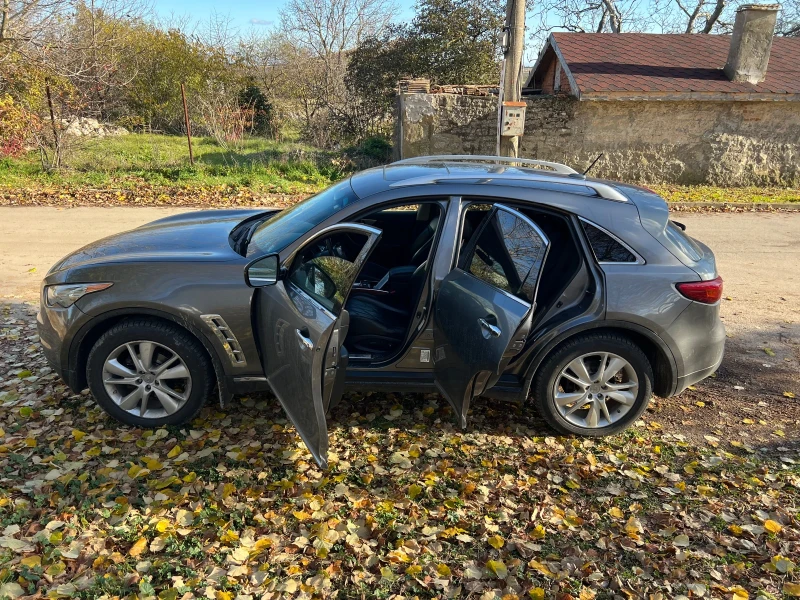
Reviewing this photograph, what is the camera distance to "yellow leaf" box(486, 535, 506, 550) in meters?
2.89

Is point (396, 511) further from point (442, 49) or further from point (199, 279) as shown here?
point (442, 49)

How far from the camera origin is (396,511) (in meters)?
3.12

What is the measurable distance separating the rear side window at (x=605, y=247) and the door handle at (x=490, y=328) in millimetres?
1014

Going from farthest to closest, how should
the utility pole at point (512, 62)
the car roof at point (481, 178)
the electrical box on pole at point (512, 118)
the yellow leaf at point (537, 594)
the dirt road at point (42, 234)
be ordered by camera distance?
1. the electrical box on pole at point (512, 118)
2. the utility pole at point (512, 62)
3. the dirt road at point (42, 234)
4. the car roof at point (481, 178)
5. the yellow leaf at point (537, 594)

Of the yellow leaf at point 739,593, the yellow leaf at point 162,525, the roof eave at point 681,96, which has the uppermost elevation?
the roof eave at point 681,96

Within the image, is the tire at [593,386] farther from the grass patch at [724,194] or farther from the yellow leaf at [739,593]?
the grass patch at [724,194]

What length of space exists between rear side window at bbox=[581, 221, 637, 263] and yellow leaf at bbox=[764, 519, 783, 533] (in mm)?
1599

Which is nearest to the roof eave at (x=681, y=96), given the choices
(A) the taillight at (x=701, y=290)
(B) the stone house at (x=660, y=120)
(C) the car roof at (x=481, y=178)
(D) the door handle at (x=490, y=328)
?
(B) the stone house at (x=660, y=120)

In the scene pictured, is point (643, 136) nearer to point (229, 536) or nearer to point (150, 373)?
point (150, 373)

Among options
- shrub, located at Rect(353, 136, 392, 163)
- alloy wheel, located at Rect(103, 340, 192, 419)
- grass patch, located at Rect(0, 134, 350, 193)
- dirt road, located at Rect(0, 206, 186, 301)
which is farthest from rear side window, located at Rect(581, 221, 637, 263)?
shrub, located at Rect(353, 136, 392, 163)

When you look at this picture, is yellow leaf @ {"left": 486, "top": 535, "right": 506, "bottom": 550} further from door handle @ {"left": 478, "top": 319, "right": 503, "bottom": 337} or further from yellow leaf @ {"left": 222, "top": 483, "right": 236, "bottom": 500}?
yellow leaf @ {"left": 222, "top": 483, "right": 236, "bottom": 500}

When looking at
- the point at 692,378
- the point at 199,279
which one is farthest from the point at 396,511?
the point at 692,378

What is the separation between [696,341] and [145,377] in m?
3.48

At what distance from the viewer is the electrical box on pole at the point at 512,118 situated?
10.8 m
